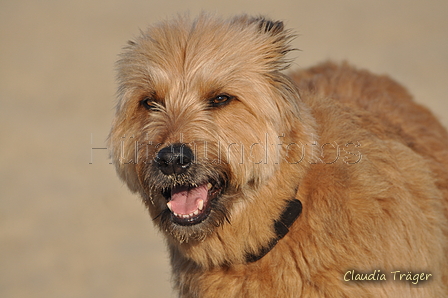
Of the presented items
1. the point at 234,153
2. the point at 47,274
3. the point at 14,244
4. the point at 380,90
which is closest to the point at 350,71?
the point at 380,90

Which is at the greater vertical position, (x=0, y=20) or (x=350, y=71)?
(x=0, y=20)

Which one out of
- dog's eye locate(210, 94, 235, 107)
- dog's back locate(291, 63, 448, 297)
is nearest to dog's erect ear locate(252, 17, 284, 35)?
dog's eye locate(210, 94, 235, 107)

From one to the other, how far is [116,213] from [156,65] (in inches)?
257

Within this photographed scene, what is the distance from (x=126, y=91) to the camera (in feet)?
13.1

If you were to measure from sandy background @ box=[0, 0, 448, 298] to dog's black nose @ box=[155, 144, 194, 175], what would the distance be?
112 cm

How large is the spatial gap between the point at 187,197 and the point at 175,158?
435mm

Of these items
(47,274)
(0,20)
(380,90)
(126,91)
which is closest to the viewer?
(126,91)

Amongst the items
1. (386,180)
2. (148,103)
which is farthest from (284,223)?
(148,103)

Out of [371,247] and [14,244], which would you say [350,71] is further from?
[14,244]

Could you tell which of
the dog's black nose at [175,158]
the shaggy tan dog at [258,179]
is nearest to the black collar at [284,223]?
the shaggy tan dog at [258,179]

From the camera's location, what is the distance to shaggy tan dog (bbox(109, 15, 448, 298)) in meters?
3.49

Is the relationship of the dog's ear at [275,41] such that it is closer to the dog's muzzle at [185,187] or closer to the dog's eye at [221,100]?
the dog's eye at [221,100]

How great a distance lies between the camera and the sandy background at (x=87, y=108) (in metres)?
8.52

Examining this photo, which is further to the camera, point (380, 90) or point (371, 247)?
point (380, 90)
